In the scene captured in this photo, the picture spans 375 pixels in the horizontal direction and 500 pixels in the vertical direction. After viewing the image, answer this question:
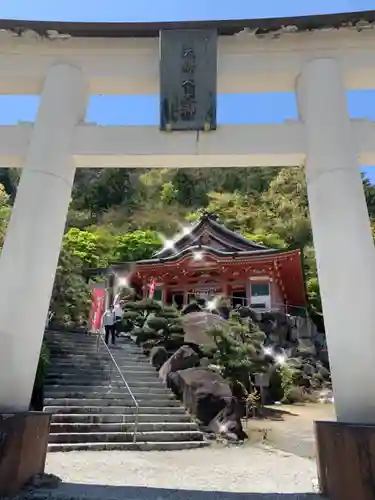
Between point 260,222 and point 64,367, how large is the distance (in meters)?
36.9

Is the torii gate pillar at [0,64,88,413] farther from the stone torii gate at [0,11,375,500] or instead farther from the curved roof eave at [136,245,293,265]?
the curved roof eave at [136,245,293,265]

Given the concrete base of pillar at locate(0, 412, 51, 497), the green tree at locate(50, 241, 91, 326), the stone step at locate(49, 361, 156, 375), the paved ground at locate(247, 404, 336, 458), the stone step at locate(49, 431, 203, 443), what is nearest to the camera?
the concrete base of pillar at locate(0, 412, 51, 497)

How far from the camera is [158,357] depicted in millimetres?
12445

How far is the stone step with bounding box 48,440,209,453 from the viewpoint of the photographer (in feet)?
22.2

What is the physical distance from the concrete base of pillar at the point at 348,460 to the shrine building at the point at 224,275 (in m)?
17.8

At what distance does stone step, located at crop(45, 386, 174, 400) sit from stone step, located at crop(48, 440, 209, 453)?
1630 mm

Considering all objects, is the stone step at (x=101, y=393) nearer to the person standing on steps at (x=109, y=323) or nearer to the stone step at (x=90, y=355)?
the stone step at (x=90, y=355)

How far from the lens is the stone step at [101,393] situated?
8.45 metres

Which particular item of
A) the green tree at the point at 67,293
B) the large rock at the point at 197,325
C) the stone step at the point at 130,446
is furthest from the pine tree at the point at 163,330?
the stone step at the point at 130,446

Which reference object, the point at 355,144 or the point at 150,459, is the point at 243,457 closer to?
the point at 150,459

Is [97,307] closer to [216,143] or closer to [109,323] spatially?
[109,323]

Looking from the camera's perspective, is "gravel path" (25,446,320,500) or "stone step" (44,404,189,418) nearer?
"gravel path" (25,446,320,500)

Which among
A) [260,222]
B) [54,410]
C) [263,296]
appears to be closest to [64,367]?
[54,410]

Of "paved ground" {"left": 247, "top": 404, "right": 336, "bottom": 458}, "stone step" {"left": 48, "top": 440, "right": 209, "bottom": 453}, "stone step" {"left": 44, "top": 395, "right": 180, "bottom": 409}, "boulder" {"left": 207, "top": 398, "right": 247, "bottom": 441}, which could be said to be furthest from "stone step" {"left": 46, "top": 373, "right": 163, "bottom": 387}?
"paved ground" {"left": 247, "top": 404, "right": 336, "bottom": 458}
